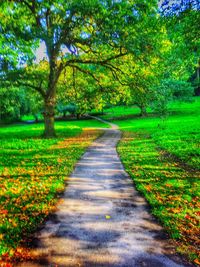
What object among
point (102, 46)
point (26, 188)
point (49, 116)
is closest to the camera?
point (26, 188)

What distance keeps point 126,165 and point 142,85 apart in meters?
9.51

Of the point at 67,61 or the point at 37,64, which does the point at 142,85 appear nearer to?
the point at 67,61

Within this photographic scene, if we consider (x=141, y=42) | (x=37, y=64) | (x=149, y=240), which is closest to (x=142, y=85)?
(x=141, y=42)

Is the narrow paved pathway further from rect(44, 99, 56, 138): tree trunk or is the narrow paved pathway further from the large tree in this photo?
rect(44, 99, 56, 138): tree trunk

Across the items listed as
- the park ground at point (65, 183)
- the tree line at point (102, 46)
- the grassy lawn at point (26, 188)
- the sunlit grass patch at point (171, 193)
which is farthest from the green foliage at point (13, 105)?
the sunlit grass patch at point (171, 193)

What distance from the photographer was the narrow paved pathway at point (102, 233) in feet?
14.8

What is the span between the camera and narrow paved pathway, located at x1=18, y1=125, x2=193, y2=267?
451 centimetres

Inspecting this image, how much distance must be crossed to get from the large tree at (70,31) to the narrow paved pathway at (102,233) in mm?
7088

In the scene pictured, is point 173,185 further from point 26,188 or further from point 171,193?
point 26,188

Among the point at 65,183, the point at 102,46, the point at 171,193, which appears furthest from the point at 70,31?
the point at 171,193

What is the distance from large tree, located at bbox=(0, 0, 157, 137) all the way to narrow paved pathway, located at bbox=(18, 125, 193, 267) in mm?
7088

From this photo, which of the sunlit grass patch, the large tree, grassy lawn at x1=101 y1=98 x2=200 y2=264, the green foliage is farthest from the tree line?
the green foliage

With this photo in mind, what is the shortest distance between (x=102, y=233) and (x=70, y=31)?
17.5 m

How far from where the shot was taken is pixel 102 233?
546 centimetres
